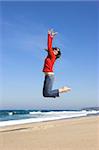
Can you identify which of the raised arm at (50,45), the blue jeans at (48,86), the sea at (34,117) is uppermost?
the raised arm at (50,45)

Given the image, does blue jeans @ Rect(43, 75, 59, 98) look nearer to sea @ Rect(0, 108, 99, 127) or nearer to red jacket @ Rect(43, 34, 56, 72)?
red jacket @ Rect(43, 34, 56, 72)

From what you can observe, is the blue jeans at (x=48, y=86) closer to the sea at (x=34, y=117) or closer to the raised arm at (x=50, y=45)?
the raised arm at (x=50, y=45)

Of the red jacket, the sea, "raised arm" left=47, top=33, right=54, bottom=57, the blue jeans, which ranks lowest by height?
the sea

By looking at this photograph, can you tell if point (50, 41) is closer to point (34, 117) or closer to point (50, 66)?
point (50, 66)

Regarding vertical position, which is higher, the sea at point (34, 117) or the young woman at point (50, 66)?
the young woman at point (50, 66)

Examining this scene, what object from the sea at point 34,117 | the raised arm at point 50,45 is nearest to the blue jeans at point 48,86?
the raised arm at point 50,45

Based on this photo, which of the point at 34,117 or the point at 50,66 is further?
the point at 34,117

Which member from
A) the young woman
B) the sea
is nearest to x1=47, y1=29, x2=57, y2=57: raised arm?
the young woman

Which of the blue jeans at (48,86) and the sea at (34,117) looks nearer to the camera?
the blue jeans at (48,86)

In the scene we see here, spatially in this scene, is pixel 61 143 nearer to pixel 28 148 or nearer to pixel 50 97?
pixel 28 148

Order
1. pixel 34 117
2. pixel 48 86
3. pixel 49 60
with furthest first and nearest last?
pixel 34 117, pixel 48 86, pixel 49 60

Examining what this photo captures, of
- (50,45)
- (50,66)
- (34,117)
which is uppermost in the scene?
(50,45)

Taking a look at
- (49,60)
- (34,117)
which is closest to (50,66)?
(49,60)

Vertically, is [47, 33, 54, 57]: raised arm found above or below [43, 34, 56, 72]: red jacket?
above
